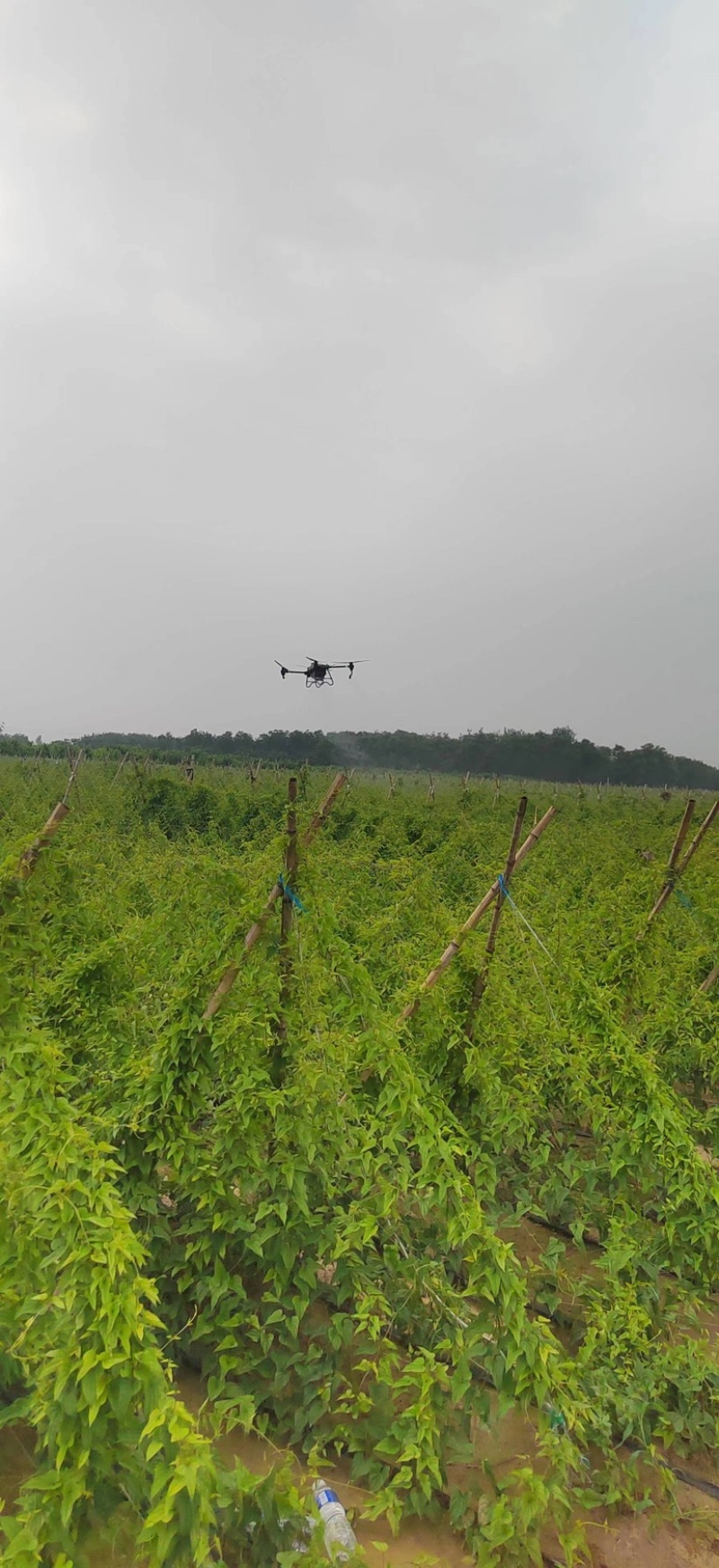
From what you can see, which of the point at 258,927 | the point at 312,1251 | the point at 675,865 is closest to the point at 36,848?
the point at 258,927

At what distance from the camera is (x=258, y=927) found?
3.38m

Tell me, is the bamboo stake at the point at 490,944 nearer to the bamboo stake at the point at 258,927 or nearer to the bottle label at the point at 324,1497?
the bamboo stake at the point at 258,927

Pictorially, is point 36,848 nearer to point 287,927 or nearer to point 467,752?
point 287,927

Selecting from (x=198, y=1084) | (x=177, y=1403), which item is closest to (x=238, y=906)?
(x=198, y=1084)

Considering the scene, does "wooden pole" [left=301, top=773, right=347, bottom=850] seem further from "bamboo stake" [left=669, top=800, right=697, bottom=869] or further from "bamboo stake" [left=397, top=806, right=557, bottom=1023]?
"bamboo stake" [left=669, top=800, right=697, bottom=869]

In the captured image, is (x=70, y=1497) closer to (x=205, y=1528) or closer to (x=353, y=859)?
(x=205, y=1528)

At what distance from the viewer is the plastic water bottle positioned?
2461mm

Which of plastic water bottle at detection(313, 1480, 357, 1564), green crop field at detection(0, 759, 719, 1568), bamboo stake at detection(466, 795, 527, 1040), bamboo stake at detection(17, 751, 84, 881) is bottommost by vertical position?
plastic water bottle at detection(313, 1480, 357, 1564)

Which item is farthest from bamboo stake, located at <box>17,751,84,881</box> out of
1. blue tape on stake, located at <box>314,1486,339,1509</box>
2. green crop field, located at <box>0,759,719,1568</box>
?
blue tape on stake, located at <box>314,1486,339,1509</box>

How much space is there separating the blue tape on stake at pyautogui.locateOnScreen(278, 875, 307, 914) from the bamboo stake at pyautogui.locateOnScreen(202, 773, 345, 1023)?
0.06 feet

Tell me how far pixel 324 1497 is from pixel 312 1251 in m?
0.81

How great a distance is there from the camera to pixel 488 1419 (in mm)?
2916

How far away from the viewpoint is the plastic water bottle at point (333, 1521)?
96.9 inches

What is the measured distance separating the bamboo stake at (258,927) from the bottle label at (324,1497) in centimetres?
171
